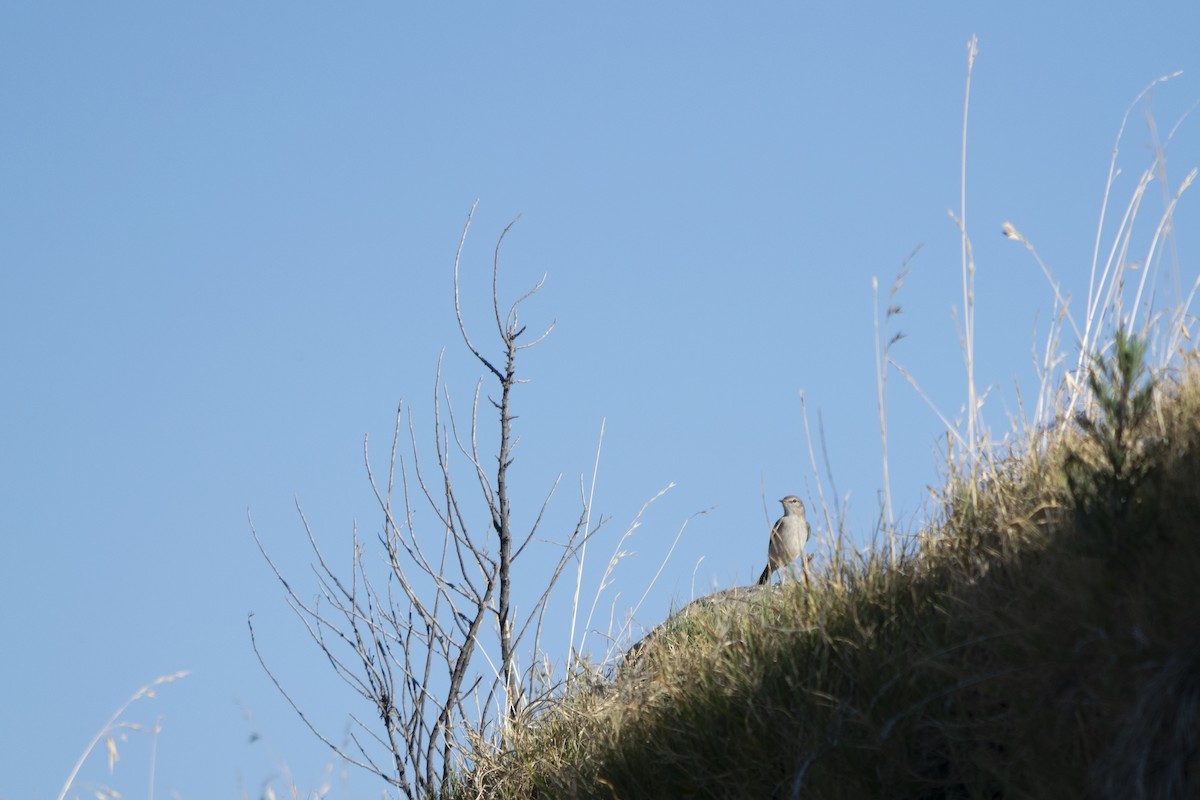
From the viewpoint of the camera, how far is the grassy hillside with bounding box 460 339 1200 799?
8.64 ft

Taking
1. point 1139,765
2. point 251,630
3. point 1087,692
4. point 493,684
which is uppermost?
point 251,630

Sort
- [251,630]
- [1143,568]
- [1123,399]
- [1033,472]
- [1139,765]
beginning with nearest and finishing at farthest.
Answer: [1139,765]
[1143,568]
[1123,399]
[1033,472]
[251,630]

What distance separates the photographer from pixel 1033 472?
3.68 meters

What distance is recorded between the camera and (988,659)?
10.1ft

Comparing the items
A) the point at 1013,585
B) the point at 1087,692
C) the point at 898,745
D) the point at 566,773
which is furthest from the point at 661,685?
the point at 1087,692

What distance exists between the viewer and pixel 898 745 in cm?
323

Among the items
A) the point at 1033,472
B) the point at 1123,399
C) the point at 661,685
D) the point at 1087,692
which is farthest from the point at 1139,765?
the point at 661,685

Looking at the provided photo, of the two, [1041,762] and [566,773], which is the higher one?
[566,773]

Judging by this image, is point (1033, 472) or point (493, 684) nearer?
point (1033, 472)

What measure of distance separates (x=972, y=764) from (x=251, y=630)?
4201 mm

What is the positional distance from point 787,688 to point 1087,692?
115 cm

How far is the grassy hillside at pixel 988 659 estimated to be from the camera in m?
2.63

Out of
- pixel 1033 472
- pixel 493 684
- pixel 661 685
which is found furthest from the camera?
pixel 493 684

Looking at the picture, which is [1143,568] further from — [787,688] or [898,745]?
[787,688]
